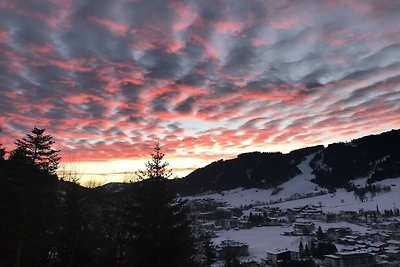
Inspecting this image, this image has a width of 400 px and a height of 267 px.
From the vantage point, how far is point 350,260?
9119 cm

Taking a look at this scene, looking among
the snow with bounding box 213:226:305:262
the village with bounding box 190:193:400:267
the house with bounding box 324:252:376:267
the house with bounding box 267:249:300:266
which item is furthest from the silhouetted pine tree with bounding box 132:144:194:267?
the snow with bounding box 213:226:305:262

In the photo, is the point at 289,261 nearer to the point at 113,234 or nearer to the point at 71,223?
the point at 113,234

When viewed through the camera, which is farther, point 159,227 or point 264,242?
point 264,242

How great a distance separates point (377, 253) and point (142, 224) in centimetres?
9645

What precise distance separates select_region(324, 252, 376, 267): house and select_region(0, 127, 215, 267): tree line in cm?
7248

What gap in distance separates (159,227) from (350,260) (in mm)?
82974

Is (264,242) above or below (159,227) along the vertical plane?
below

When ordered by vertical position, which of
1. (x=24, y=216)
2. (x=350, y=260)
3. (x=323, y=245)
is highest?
(x=24, y=216)

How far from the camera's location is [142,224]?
24.5 metres

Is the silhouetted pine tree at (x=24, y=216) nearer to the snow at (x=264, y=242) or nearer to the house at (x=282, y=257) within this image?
the house at (x=282, y=257)

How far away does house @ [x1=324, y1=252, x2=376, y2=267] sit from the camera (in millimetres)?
86812

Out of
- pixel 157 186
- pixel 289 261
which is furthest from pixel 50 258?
pixel 289 261

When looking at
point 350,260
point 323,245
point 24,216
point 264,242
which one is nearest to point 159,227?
point 24,216

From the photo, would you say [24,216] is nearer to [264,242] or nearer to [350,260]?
[350,260]
